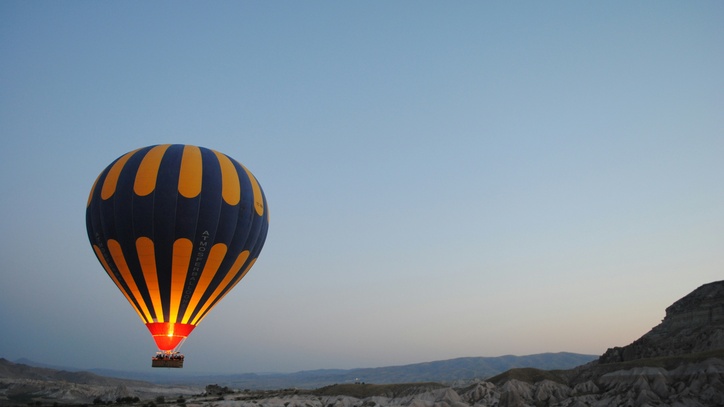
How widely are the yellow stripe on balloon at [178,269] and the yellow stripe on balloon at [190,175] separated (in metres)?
3.38

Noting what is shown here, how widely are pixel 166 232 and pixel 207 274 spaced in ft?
14.0

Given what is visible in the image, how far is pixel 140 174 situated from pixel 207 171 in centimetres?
445

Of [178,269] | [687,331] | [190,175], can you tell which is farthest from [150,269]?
[687,331]

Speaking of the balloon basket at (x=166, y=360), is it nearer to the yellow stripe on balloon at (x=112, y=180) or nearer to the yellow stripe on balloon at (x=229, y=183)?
the yellow stripe on balloon at (x=229, y=183)

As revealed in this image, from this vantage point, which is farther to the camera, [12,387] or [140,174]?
[12,387]

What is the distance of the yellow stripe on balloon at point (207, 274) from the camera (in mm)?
34812

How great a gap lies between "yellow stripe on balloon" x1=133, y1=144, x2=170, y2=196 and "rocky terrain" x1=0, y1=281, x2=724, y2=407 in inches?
1354

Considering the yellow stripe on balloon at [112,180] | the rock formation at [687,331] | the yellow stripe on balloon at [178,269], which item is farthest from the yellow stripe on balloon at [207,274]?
the rock formation at [687,331]

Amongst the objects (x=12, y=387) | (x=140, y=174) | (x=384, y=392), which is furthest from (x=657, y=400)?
(x=12, y=387)

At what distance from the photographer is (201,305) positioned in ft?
118

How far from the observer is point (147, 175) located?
111 ft

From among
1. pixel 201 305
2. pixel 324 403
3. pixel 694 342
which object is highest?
pixel 201 305

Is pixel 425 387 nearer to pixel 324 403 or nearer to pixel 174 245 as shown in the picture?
pixel 324 403

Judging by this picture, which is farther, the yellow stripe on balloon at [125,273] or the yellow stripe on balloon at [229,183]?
the yellow stripe on balloon at [229,183]
